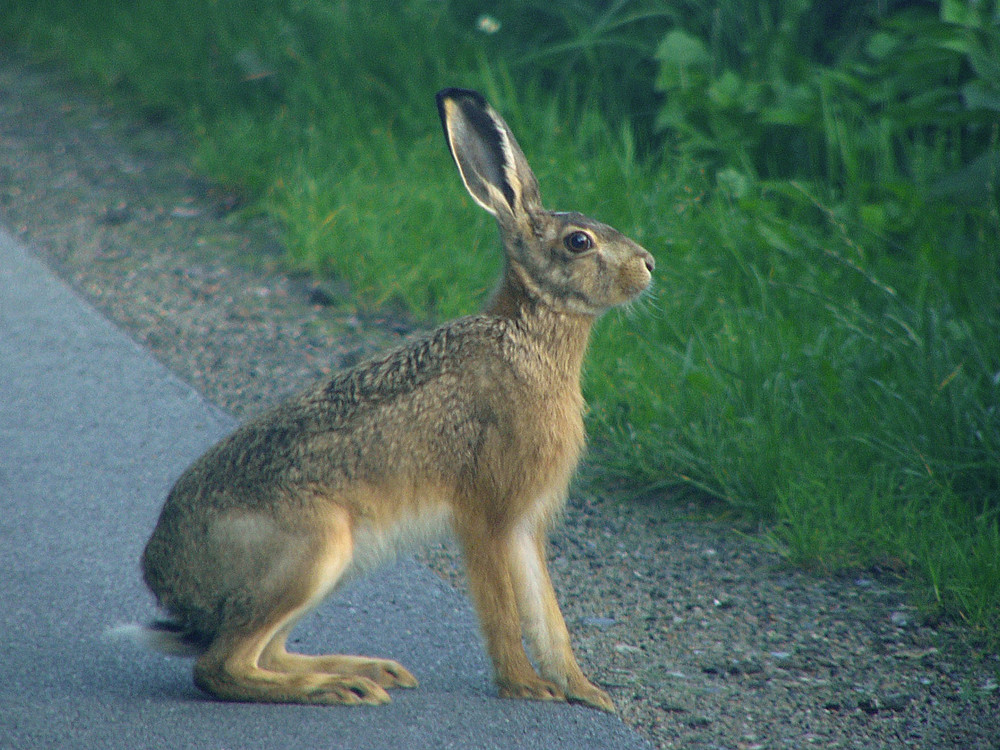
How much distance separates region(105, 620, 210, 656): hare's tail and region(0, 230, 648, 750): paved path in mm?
142

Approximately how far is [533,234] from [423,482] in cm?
77

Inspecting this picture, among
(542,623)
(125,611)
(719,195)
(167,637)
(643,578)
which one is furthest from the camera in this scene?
(719,195)

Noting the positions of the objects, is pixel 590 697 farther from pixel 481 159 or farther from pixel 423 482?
pixel 481 159

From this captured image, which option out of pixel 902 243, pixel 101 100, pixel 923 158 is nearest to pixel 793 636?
pixel 902 243

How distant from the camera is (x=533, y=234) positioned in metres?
3.63

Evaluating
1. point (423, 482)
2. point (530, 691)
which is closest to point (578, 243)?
point (423, 482)

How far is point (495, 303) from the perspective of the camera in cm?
367

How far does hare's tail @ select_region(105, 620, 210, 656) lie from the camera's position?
330cm

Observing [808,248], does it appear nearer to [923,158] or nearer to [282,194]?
[923,158]

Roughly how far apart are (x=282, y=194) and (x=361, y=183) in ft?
1.40

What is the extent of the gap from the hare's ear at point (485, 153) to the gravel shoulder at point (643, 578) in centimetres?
119

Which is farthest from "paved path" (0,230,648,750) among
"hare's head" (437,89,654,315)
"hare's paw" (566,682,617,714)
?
"hare's head" (437,89,654,315)

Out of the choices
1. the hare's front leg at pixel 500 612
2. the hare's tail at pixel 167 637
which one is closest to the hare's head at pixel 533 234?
the hare's front leg at pixel 500 612

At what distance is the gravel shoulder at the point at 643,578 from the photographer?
3328mm
